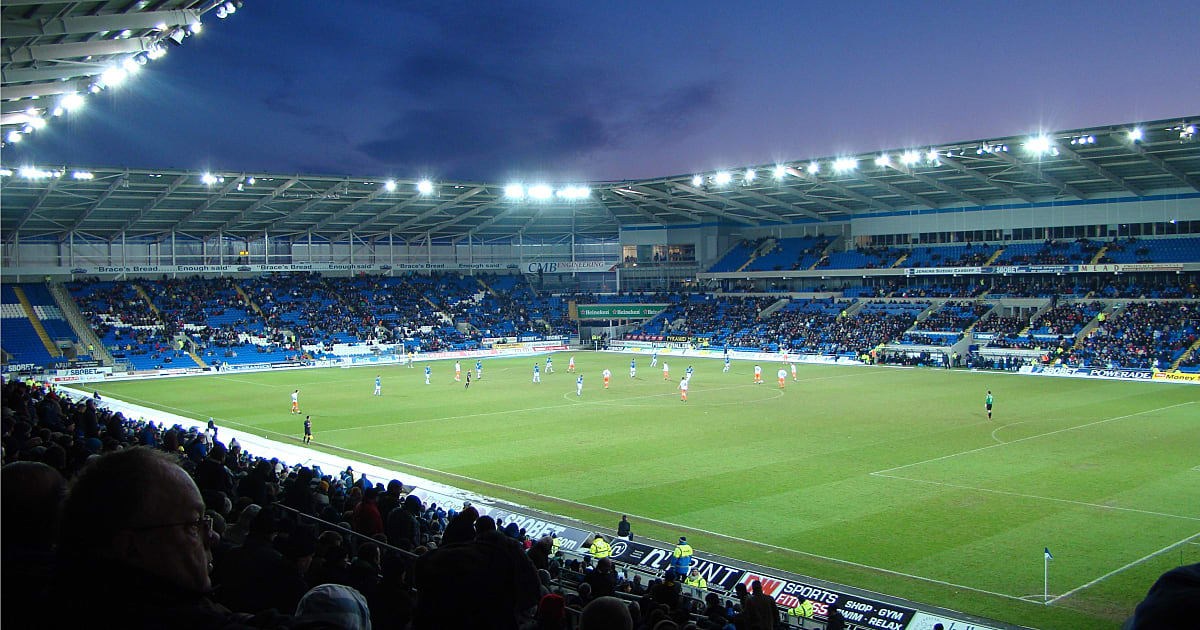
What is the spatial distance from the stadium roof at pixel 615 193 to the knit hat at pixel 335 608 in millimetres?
51456

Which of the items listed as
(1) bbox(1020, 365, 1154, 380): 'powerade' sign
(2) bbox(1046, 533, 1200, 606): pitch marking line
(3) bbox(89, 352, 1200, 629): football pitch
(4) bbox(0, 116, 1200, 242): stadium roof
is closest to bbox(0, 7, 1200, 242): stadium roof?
(4) bbox(0, 116, 1200, 242): stadium roof

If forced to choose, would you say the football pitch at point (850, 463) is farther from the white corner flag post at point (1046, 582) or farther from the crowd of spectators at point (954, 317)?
the crowd of spectators at point (954, 317)

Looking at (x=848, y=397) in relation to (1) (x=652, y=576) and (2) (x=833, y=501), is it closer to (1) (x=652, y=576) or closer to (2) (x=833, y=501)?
(2) (x=833, y=501)

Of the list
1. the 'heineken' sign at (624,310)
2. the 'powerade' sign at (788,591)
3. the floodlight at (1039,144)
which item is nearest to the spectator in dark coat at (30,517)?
the 'powerade' sign at (788,591)

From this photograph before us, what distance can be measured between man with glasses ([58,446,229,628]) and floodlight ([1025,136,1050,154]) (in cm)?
5273

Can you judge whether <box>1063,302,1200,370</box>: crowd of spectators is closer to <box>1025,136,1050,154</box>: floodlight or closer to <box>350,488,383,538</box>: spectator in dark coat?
<box>1025,136,1050,154</box>: floodlight

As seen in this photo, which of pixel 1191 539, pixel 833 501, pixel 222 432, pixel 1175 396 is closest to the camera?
pixel 1191 539

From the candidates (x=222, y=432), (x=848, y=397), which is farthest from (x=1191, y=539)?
(x=222, y=432)

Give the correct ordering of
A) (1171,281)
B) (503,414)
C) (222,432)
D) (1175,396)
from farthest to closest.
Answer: (1171,281) → (1175,396) → (503,414) → (222,432)

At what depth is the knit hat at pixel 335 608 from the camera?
246cm

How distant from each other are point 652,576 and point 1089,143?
45.1 m

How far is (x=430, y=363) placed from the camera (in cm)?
6412

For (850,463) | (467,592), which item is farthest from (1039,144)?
(467,592)

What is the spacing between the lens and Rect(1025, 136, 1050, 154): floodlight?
47.1m
